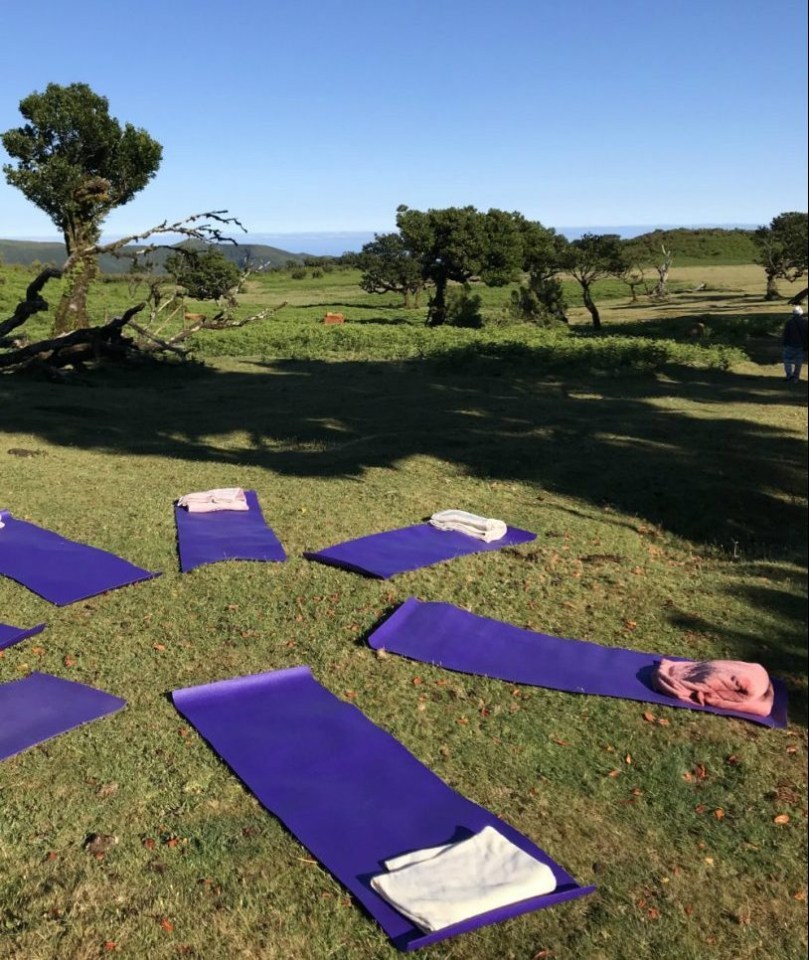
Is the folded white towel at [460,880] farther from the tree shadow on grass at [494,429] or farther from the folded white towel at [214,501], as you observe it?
the folded white towel at [214,501]

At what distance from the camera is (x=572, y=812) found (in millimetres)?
4672

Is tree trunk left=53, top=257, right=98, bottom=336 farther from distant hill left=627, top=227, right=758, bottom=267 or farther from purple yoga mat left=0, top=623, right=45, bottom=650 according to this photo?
distant hill left=627, top=227, right=758, bottom=267

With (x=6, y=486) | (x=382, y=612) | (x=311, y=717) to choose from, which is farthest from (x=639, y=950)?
(x=6, y=486)

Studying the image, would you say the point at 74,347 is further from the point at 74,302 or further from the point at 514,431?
the point at 514,431

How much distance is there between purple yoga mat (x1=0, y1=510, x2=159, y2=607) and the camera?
24.7ft

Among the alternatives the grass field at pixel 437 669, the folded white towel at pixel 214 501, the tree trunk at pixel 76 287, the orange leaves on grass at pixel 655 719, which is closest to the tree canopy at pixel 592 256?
the tree trunk at pixel 76 287

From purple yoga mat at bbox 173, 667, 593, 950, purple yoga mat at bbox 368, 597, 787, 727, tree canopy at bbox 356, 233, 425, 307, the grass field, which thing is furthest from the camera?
tree canopy at bbox 356, 233, 425, 307

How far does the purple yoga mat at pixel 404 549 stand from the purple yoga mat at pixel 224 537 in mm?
561

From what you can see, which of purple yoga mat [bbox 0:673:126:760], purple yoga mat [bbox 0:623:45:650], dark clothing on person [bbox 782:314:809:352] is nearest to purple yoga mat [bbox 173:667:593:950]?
purple yoga mat [bbox 0:673:126:760]

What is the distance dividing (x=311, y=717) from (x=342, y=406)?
12420mm

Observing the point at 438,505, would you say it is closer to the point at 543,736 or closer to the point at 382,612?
the point at 382,612

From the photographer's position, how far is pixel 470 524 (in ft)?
31.2

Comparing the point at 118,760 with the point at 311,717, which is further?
the point at 311,717

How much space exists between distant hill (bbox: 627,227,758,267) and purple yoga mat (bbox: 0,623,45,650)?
75.4 metres
